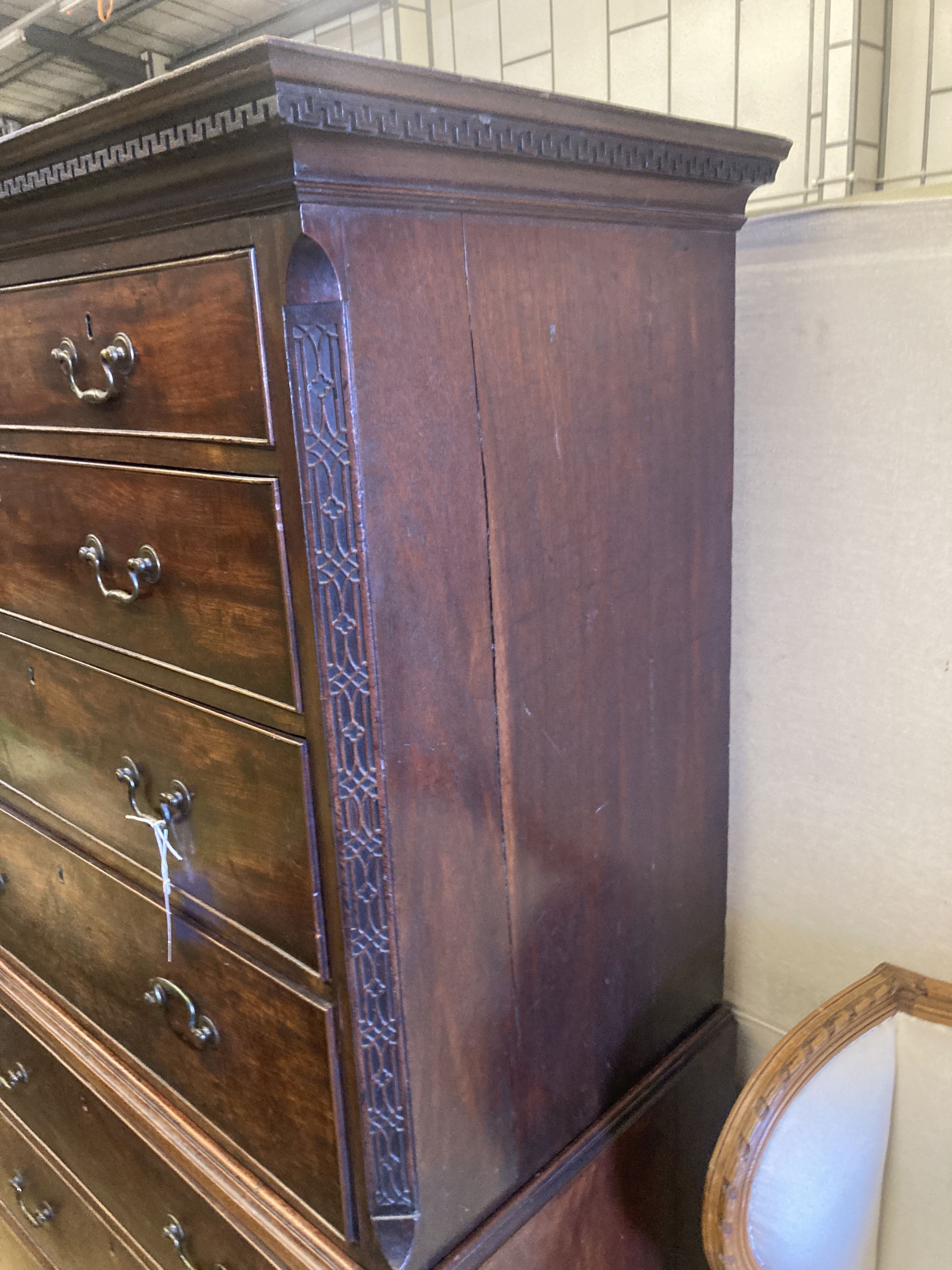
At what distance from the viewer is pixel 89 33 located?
1.56 m

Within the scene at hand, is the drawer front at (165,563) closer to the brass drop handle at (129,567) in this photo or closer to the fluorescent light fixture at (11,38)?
the brass drop handle at (129,567)

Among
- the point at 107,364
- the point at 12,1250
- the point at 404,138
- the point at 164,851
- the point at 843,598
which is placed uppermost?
the point at 404,138

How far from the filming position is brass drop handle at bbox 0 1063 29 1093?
1273mm

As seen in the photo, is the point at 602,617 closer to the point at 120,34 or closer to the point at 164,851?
the point at 164,851

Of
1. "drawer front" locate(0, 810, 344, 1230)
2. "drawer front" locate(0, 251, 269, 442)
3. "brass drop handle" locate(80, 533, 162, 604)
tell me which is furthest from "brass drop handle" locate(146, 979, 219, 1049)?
"drawer front" locate(0, 251, 269, 442)

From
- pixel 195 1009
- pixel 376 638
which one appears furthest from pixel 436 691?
pixel 195 1009

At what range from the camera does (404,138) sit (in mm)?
617

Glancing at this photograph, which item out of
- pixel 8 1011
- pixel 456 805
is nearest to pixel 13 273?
pixel 456 805

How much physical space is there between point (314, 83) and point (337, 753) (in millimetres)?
429

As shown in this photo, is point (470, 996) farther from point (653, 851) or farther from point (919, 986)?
point (919, 986)

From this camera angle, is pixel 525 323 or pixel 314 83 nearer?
pixel 314 83

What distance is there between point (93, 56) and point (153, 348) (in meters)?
1.20

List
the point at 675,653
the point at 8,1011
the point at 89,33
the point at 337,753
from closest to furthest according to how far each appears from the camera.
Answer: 1. the point at 337,753
2. the point at 675,653
3. the point at 8,1011
4. the point at 89,33

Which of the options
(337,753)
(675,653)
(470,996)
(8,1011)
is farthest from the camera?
(8,1011)
